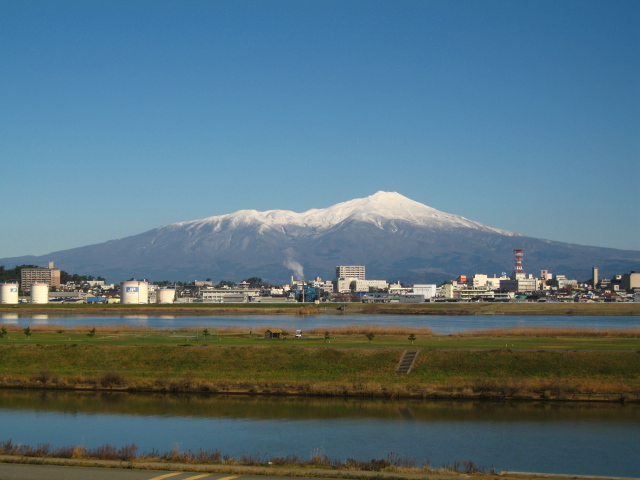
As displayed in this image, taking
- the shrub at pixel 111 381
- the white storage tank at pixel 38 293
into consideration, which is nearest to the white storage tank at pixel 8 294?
the white storage tank at pixel 38 293

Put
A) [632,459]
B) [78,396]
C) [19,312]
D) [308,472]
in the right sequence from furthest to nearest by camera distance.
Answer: [19,312]
[78,396]
[632,459]
[308,472]

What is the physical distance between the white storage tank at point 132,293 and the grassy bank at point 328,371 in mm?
125529

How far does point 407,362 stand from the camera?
3666cm

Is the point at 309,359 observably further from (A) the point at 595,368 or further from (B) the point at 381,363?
(A) the point at 595,368

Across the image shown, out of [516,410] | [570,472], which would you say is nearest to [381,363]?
[516,410]

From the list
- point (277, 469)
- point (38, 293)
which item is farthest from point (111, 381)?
point (38, 293)

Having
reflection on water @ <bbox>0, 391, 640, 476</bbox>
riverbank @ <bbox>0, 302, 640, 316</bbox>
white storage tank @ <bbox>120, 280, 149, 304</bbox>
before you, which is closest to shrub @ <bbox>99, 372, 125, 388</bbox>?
reflection on water @ <bbox>0, 391, 640, 476</bbox>

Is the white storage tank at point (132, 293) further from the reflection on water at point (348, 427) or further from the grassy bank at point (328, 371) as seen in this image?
the reflection on water at point (348, 427)

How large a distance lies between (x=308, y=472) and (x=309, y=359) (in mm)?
19976

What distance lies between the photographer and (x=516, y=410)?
2992 cm

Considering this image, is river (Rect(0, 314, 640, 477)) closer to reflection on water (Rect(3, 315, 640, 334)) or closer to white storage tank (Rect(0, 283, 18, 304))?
reflection on water (Rect(3, 315, 640, 334))

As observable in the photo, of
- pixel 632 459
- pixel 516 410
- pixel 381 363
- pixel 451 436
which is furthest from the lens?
pixel 381 363

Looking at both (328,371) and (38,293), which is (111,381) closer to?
(328,371)

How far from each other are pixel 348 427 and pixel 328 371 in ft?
30.7
